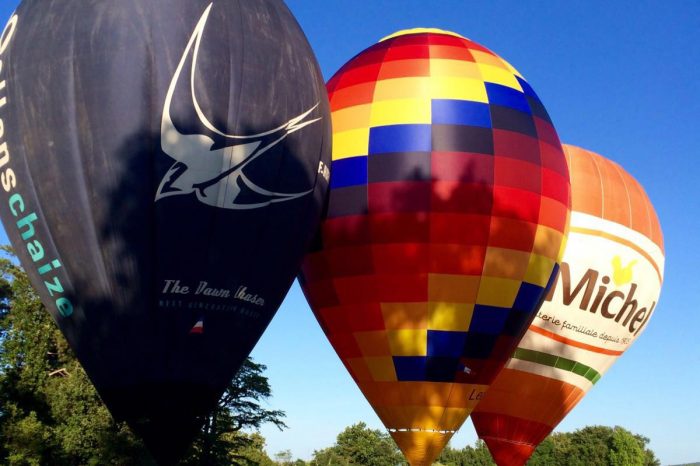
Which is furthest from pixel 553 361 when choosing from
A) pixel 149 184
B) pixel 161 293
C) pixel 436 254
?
pixel 149 184

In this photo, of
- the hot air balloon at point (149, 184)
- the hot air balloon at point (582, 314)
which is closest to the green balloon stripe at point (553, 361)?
the hot air balloon at point (582, 314)

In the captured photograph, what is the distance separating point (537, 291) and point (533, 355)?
495 cm

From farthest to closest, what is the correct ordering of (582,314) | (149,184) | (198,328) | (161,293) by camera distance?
(582,314) → (198,328) → (161,293) → (149,184)

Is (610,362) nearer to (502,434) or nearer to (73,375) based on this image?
(502,434)

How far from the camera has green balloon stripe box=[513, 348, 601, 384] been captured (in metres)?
20.8

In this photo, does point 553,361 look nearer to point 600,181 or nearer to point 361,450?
point 600,181

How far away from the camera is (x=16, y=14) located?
12.4 meters

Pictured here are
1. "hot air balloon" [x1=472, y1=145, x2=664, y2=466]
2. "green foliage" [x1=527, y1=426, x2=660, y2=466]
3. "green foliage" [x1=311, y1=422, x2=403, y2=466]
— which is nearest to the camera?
"hot air balloon" [x1=472, y1=145, x2=664, y2=466]

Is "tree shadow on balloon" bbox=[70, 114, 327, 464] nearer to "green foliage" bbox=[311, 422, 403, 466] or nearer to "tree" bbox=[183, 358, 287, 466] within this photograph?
"tree" bbox=[183, 358, 287, 466]

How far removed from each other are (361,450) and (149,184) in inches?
2052

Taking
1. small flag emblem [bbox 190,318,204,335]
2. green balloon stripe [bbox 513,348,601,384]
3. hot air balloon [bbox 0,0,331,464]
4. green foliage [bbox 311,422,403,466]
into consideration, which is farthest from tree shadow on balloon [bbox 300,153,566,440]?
green foliage [bbox 311,422,403,466]

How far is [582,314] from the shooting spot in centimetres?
2141

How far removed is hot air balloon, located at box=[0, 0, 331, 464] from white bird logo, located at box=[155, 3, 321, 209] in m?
0.02

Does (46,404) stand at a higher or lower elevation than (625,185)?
lower
